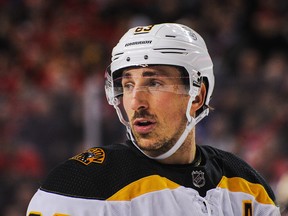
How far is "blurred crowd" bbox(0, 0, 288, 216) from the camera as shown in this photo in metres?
5.52

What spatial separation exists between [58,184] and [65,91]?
3342 mm

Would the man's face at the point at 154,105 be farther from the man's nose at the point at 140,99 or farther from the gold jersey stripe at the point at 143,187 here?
the gold jersey stripe at the point at 143,187

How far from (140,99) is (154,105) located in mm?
54

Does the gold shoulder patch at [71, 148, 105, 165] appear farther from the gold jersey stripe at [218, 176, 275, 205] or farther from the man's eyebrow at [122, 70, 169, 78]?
the gold jersey stripe at [218, 176, 275, 205]

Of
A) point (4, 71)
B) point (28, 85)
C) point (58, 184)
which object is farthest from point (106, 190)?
point (4, 71)

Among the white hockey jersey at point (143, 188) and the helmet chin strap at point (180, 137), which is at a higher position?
the helmet chin strap at point (180, 137)

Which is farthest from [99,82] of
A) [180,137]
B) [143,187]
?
[143,187]

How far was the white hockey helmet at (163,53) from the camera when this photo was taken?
99.9 inches

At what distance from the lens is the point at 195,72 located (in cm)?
262

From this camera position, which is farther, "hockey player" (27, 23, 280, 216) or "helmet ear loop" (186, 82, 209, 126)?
"helmet ear loop" (186, 82, 209, 126)

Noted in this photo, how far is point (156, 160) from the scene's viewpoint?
2.57m

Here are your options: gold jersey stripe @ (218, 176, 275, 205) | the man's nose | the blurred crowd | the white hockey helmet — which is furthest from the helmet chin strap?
the blurred crowd

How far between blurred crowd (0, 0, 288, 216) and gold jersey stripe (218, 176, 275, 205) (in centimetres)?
143

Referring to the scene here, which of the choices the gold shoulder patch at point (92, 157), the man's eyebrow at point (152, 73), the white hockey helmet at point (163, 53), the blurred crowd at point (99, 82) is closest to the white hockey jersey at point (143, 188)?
the gold shoulder patch at point (92, 157)
